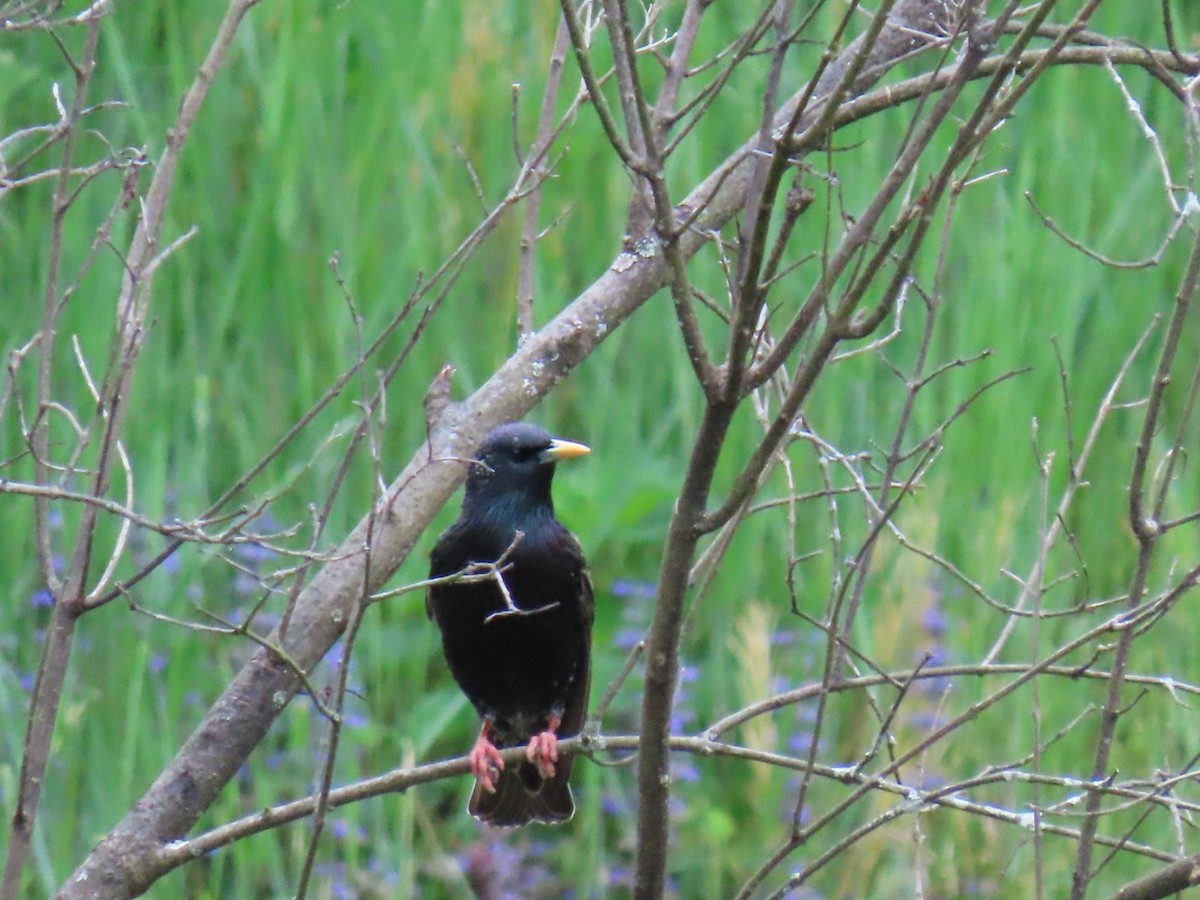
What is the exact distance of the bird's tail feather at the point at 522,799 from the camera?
4316 millimetres

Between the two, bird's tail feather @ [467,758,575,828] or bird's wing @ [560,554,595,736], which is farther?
bird's tail feather @ [467,758,575,828]

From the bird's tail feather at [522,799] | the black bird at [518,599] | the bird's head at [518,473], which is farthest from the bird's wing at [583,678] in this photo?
the bird's head at [518,473]

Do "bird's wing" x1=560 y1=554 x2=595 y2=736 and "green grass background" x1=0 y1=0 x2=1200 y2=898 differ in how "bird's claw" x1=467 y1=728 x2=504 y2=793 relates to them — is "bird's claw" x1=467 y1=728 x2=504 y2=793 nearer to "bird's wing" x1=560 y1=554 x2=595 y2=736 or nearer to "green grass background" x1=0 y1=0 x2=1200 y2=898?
"bird's wing" x1=560 y1=554 x2=595 y2=736

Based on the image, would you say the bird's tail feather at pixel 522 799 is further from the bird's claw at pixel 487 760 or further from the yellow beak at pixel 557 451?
the yellow beak at pixel 557 451

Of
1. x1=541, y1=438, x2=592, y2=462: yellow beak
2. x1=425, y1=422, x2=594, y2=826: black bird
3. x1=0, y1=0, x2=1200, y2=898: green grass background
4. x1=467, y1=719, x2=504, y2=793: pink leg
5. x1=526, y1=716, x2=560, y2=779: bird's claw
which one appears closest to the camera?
x1=467, y1=719, x2=504, y2=793: pink leg

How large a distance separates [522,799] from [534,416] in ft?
4.42

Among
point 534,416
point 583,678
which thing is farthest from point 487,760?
point 534,416

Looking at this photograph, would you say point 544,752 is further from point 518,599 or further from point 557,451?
point 557,451

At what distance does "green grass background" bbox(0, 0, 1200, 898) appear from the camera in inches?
189

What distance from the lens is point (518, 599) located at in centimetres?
385

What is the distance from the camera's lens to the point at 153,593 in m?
4.84

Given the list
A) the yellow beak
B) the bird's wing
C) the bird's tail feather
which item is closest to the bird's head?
the yellow beak

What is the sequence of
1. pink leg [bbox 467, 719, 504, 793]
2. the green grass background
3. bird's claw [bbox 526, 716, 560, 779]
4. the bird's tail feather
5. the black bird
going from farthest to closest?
the green grass background → the bird's tail feather → the black bird → bird's claw [bbox 526, 716, 560, 779] → pink leg [bbox 467, 719, 504, 793]

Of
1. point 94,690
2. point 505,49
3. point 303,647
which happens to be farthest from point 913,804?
point 505,49
